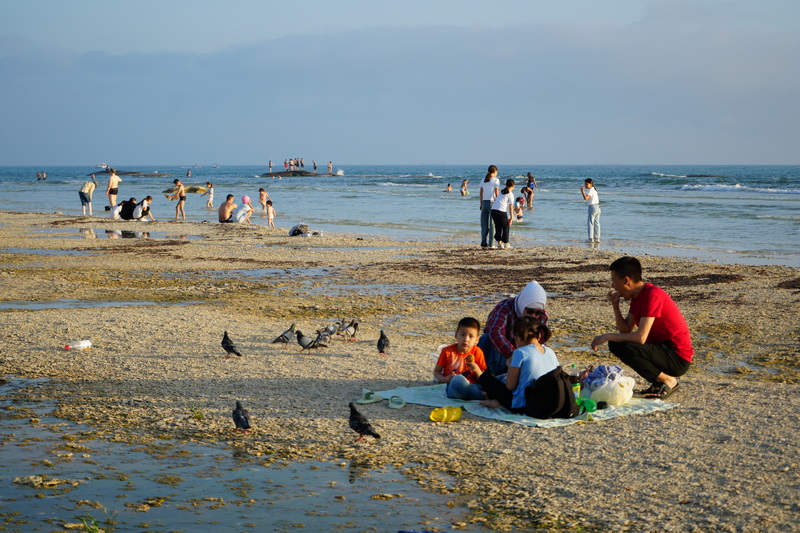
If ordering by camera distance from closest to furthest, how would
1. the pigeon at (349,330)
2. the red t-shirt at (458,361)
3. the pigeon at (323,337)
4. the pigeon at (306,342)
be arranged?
the red t-shirt at (458,361) < the pigeon at (306,342) < the pigeon at (323,337) < the pigeon at (349,330)

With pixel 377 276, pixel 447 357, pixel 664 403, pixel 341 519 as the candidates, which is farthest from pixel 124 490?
pixel 377 276

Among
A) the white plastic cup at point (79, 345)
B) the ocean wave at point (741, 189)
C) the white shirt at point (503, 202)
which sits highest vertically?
the ocean wave at point (741, 189)

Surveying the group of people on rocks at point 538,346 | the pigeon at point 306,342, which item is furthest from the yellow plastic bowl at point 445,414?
the pigeon at point 306,342

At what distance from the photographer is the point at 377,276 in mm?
13750

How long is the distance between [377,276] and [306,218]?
1744cm

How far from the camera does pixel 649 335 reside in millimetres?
6570

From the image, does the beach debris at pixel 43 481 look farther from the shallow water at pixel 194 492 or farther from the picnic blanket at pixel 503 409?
the picnic blanket at pixel 503 409

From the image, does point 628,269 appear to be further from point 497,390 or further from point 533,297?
point 497,390

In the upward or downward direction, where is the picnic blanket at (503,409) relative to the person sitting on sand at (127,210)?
downward

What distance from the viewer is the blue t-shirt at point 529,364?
5.88m

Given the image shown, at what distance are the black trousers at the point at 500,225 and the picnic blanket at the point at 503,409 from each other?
442 inches

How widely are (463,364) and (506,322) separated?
1.68ft

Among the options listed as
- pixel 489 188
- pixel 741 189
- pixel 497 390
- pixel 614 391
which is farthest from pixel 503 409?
pixel 741 189

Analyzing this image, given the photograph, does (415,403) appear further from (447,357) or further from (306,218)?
(306,218)
